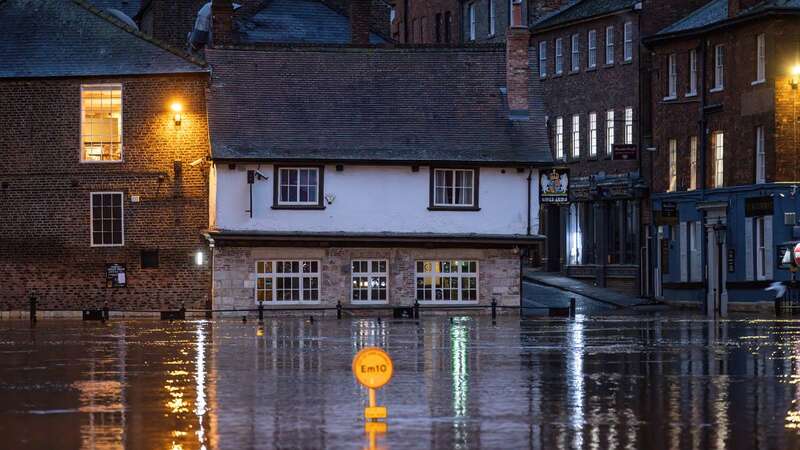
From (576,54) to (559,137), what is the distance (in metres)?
4.06

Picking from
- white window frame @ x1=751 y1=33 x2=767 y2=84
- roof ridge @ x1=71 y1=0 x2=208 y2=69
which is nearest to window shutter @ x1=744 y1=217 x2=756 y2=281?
white window frame @ x1=751 y1=33 x2=767 y2=84

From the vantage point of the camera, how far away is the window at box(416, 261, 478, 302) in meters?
56.8

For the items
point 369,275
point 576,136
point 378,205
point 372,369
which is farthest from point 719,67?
point 372,369

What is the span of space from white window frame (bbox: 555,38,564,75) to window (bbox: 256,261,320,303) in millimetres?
26644

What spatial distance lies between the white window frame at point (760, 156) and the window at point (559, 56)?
1877 centimetres

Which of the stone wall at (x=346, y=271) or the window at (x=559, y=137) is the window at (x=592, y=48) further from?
the stone wall at (x=346, y=271)

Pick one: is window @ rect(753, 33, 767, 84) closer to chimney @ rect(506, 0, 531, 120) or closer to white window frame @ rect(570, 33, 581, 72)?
chimney @ rect(506, 0, 531, 120)

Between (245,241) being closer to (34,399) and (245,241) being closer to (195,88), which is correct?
(195,88)

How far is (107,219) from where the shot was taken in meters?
56.6

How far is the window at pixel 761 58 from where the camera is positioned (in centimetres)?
6122

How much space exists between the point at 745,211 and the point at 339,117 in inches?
579

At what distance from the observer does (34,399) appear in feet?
80.2

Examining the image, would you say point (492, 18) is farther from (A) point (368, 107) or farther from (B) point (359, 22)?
(A) point (368, 107)

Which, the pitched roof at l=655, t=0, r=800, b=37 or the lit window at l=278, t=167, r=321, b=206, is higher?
the pitched roof at l=655, t=0, r=800, b=37
